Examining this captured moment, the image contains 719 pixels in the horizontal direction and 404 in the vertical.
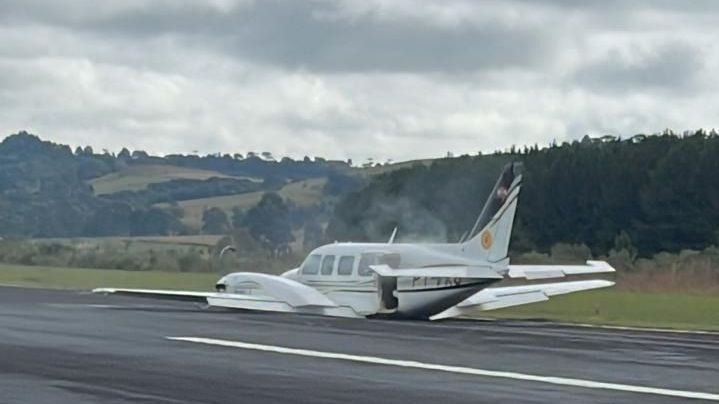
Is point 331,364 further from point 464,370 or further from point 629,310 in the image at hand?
point 629,310

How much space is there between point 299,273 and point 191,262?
116 ft

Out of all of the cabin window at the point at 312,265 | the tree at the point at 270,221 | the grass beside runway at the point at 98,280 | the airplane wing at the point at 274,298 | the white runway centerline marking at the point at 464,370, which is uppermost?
the tree at the point at 270,221

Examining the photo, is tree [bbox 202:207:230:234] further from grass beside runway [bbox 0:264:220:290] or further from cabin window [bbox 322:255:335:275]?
cabin window [bbox 322:255:335:275]

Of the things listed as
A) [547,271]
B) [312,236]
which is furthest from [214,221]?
[547,271]

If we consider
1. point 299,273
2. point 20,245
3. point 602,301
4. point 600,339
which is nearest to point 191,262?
point 20,245

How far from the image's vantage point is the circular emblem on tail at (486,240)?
31.2m

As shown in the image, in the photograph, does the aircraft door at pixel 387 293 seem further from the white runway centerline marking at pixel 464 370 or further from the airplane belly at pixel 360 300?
the white runway centerline marking at pixel 464 370

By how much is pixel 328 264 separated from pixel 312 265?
22.1 inches

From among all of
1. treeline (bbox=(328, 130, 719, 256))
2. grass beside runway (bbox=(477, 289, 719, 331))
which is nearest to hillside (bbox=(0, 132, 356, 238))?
treeline (bbox=(328, 130, 719, 256))

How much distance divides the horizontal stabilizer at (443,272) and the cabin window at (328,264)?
1.39 meters

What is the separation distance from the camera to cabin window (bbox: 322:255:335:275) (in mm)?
32125

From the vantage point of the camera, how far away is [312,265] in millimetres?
32656

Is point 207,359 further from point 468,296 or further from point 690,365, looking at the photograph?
point 468,296

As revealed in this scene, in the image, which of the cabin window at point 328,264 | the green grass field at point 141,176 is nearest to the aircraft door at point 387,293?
the cabin window at point 328,264
